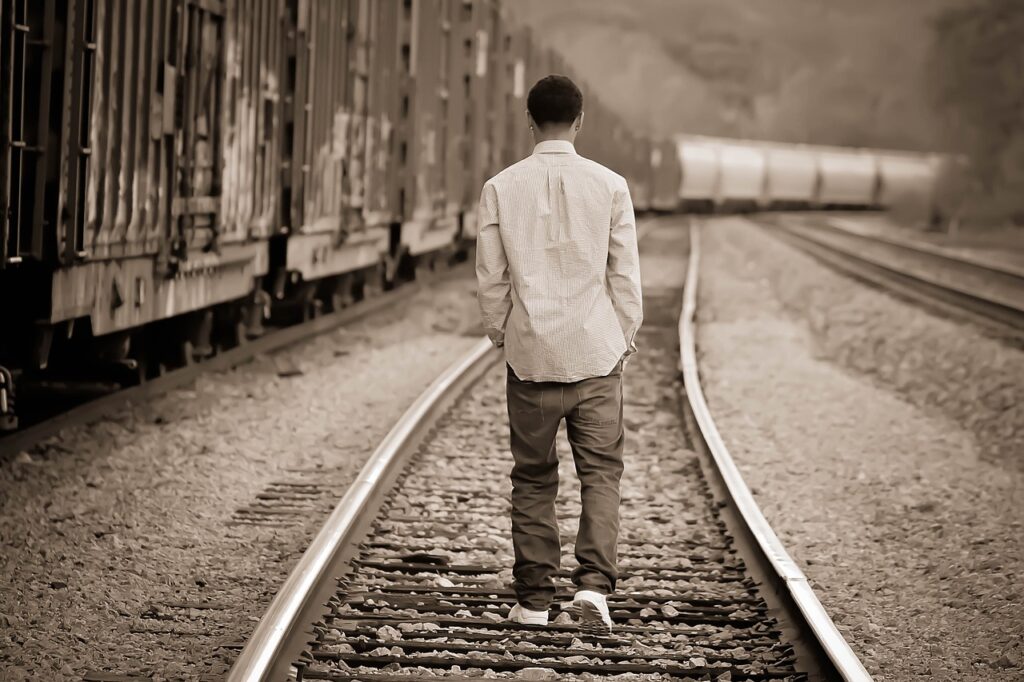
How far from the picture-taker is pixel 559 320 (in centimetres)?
373

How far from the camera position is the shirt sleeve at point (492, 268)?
3.74 meters

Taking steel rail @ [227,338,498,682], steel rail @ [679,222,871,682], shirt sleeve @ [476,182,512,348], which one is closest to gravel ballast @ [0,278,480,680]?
steel rail @ [227,338,498,682]

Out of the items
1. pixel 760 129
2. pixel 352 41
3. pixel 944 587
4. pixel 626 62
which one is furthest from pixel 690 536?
pixel 626 62

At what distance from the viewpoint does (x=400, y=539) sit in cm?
475

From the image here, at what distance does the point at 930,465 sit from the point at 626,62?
137 meters

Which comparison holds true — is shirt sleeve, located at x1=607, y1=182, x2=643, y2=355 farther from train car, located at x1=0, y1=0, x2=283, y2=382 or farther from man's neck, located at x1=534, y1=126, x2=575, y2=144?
train car, located at x1=0, y1=0, x2=283, y2=382

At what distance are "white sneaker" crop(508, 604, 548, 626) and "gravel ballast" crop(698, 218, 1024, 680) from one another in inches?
40.9

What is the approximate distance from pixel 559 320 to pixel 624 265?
10.8 inches

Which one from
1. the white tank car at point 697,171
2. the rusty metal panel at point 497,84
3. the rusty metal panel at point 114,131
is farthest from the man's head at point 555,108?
the white tank car at point 697,171

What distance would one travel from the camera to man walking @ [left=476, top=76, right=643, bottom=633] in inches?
146

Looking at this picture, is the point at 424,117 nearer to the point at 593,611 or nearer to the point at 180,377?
the point at 180,377

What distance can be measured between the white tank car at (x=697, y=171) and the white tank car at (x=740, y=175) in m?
0.35

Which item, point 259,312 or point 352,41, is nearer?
point 259,312

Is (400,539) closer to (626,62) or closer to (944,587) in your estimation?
(944,587)
